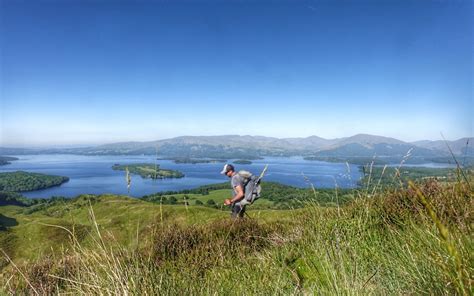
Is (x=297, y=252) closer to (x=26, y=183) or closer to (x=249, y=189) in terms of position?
(x=249, y=189)

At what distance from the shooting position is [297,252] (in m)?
5.28

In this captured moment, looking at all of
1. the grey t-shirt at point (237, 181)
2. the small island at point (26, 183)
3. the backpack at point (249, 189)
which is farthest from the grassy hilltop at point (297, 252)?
the small island at point (26, 183)

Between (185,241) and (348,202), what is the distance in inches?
158

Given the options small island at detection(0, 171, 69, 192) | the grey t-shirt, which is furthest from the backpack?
small island at detection(0, 171, 69, 192)

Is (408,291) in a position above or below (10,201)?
above

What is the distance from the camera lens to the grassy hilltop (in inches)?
97.5

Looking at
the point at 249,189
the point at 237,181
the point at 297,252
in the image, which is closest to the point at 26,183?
→ the point at 237,181

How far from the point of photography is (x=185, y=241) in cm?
747

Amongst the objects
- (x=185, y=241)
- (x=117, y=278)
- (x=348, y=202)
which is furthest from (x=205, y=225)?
(x=117, y=278)

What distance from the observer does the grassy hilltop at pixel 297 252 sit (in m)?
2.48

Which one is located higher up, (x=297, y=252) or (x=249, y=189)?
(x=249, y=189)

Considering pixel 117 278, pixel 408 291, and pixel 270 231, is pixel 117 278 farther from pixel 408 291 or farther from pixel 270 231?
pixel 270 231

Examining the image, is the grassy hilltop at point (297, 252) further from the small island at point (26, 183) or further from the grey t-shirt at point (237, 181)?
the small island at point (26, 183)

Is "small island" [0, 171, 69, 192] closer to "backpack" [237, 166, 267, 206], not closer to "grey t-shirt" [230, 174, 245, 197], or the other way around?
"grey t-shirt" [230, 174, 245, 197]
